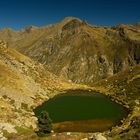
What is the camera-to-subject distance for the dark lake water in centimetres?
10181

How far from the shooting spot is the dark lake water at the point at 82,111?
102 meters

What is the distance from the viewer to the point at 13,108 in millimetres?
116250

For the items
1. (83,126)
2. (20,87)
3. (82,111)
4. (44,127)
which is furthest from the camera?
(20,87)

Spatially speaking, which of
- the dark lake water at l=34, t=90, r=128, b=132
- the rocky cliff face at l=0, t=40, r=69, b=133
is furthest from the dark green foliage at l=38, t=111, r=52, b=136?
the dark lake water at l=34, t=90, r=128, b=132

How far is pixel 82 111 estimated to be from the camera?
122m

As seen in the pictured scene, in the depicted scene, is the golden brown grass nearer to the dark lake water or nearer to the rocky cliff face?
the dark lake water

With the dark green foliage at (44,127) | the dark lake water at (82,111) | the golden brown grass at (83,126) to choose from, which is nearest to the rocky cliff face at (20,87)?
the dark lake water at (82,111)

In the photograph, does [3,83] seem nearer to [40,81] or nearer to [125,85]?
[40,81]

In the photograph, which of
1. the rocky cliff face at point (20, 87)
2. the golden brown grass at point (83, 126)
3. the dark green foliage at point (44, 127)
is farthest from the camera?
the rocky cliff face at point (20, 87)

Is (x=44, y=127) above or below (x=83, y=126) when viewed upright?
below

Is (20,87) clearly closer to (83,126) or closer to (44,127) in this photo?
(83,126)

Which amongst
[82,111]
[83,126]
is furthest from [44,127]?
[82,111]

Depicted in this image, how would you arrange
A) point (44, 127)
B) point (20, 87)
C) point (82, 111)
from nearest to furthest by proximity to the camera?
1. point (44, 127)
2. point (82, 111)
3. point (20, 87)

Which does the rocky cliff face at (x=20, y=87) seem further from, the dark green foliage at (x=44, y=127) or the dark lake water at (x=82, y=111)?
the dark green foliage at (x=44, y=127)
